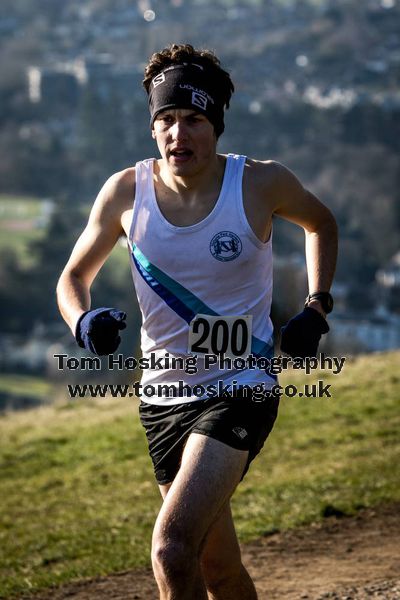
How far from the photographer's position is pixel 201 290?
4.81 metres

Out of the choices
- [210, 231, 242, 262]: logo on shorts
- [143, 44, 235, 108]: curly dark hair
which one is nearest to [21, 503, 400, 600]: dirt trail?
[210, 231, 242, 262]: logo on shorts

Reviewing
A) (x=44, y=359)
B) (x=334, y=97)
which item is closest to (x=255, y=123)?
(x=334, y=97)

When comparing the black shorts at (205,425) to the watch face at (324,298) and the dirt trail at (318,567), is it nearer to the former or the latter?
the watch face at (324,298)

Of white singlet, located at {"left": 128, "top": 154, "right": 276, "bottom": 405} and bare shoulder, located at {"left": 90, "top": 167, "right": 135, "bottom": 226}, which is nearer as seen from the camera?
white singlet, located at {"left": 128, "top": 154, "right": 276, "bottom": 405}

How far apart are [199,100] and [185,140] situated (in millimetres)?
196

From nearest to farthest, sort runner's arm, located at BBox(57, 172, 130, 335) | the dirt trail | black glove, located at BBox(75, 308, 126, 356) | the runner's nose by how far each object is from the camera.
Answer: black glove, located at BBox(75, 308, 126, 356)
the runner's nose
runner's arm, located at BBox(57, 172, 130, 335)
the dirt trail

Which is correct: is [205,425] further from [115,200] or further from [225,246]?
[115,200]

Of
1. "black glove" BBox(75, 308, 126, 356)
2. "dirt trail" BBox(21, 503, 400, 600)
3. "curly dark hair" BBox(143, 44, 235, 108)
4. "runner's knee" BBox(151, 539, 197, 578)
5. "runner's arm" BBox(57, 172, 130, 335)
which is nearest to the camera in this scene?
"runner's knee" BBox(151, 539, 197, 578)

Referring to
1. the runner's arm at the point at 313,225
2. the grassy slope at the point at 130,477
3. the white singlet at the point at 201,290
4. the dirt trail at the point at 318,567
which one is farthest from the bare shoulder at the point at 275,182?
the grassy slope at the point at 130,477

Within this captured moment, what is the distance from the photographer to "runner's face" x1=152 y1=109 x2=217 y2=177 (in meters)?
4.89

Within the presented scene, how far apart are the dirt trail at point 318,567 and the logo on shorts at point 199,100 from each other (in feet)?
8.92

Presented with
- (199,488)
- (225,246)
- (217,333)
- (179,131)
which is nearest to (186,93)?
(179,131)

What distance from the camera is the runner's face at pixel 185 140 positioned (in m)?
4.89

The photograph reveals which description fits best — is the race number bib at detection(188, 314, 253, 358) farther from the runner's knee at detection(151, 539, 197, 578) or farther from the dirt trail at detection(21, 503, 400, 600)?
the dirt trail at detection(21, 503, 400, 600)
